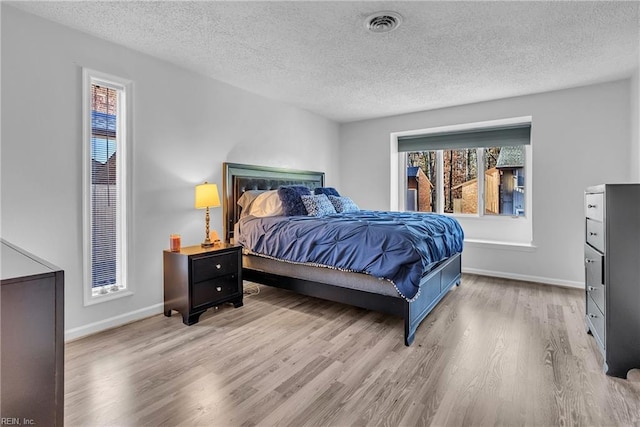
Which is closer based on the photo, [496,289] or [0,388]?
[0,388]

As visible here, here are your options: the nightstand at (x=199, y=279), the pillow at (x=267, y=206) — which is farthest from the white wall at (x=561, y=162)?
the nightstand at (x=199, y=279)

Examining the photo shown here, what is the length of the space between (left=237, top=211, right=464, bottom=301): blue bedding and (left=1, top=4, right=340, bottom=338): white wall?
0.77 meters

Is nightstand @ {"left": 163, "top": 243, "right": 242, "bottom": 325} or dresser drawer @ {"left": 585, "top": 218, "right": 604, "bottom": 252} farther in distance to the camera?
nightstand @ {"left": 163, "top": 243, "right": 242, "bottom": 325}

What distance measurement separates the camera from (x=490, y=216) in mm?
4809

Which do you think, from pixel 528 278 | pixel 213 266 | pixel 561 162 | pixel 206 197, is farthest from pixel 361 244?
pixel 561 162

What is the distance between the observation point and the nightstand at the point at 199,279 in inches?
107

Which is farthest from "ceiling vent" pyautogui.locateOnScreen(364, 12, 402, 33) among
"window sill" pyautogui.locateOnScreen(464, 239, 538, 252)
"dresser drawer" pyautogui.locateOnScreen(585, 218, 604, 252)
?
"window sill" pyautogui.locateOnScreen(464, 239, 538, 252)

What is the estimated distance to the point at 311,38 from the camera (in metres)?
2.57

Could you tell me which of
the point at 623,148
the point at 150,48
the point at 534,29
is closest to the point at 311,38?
the point at 150,48

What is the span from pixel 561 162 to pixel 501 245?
1.22 m

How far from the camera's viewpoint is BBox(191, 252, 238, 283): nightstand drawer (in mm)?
2770

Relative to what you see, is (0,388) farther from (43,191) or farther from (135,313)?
(135,313)

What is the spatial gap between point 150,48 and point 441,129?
3852 mm

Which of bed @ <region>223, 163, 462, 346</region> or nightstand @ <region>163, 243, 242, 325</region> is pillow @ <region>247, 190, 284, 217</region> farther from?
nightstand @ <region>163, 243, 242, 325</region>
